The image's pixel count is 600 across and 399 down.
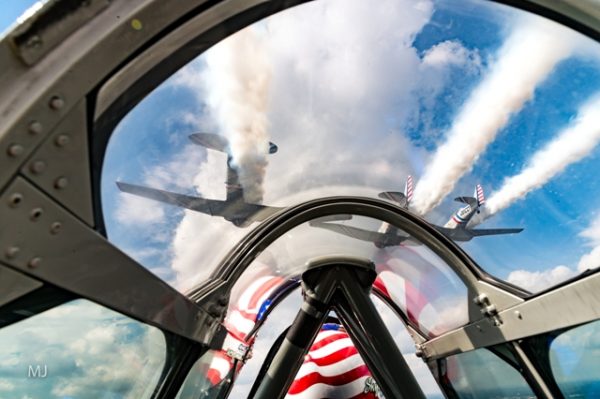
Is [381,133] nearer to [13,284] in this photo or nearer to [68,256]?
[68,256]

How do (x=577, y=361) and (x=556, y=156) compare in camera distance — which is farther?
(x=577, y=361)

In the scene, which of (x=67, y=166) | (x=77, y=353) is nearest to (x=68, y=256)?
(x=67, y=166)

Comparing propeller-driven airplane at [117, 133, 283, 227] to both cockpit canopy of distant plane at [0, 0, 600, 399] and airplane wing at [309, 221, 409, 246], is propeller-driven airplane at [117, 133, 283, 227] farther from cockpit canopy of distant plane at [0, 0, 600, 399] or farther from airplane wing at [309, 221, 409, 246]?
airplane wing at [309, 221, 409, 246]

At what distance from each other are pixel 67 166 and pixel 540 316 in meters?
2.52

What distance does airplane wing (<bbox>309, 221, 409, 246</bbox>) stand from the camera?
3.46 metres

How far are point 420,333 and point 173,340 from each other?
250 cm

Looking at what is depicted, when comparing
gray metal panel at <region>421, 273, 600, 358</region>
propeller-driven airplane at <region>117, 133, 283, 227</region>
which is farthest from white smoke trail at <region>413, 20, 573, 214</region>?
propeller-driven airplane at <region>117, 133, 283, 227</region>

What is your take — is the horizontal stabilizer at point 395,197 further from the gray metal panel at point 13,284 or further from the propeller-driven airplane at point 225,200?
the gray metal panel at point 13,284

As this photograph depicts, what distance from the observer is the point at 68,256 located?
1.36 m

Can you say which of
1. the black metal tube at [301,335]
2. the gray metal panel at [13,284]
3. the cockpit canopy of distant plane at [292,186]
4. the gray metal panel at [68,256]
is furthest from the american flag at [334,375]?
the gray metal panel at [13,284]

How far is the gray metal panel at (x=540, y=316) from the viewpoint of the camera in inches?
87.0

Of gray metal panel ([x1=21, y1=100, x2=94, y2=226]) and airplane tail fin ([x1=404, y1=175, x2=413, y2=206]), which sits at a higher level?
airplane tail fin ([x1=404, y1=175, x2=413, y2=206])

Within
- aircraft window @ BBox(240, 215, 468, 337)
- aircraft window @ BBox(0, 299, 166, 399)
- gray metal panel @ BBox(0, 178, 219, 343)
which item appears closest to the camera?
gray metal panel @ BBox(0, 178, 219, 343)

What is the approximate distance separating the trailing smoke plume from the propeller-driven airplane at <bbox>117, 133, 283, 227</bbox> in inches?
1.9
